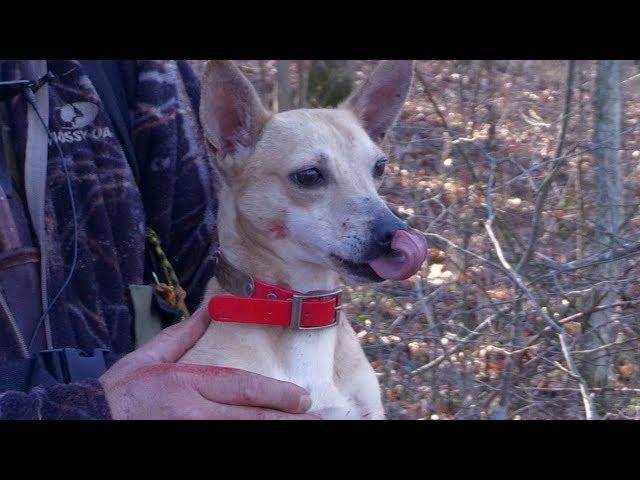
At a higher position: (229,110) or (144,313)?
(229,110)

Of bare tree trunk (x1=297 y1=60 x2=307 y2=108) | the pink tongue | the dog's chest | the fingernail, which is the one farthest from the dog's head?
bare tree trunk (x1=297 y1=60 x2=307 y2=108)

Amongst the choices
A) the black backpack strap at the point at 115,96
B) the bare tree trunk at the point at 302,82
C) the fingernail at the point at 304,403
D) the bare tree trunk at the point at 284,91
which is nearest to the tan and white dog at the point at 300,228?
the fingernail at the point at 304,403

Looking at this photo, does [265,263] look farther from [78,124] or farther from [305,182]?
[78,124]

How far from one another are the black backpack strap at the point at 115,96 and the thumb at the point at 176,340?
1.70 ft

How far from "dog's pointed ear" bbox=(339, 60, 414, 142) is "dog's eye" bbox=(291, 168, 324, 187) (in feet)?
1.51

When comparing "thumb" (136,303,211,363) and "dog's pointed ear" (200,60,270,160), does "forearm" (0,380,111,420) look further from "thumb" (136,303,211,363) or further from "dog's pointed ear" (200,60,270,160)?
"dog's pointed ear" (200,60,270,160)

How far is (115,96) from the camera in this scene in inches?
101

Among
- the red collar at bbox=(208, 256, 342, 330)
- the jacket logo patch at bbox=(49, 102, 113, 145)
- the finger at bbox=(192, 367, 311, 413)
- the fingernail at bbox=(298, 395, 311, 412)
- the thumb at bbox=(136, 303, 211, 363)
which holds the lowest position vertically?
the fingernail at bbox=(298, 395, 311, 412)

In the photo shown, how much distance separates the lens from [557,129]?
5188 mm

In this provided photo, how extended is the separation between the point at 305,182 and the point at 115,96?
2.17 feet

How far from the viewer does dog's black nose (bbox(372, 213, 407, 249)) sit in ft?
7.48

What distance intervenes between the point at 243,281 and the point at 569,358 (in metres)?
1.53

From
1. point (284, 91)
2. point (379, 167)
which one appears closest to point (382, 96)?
point (379, 167)
